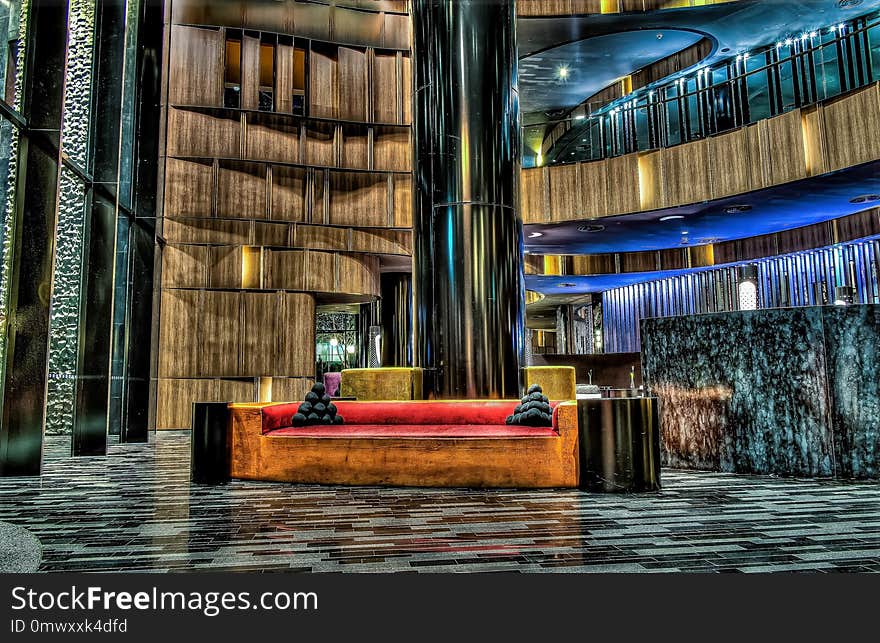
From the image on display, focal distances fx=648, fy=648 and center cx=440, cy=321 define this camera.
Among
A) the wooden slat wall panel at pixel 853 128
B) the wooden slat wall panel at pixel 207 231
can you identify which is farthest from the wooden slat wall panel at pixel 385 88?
the wooden slat wall panel at pixel 853 128

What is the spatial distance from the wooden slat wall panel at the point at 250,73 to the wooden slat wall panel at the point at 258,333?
11.9 ft

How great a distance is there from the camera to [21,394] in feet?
18.9

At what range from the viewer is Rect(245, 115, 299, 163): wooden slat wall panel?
12211 mm

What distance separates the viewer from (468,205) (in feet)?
21.6

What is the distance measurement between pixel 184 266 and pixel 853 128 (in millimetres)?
10816

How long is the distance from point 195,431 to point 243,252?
7428 millimetres

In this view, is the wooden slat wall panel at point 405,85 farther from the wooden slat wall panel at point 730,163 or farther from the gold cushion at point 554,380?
the gold cushion at point 554,380

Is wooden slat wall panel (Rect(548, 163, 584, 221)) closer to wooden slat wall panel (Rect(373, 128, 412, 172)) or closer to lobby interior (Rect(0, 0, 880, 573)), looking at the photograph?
lobby interior (Rect(0, 0, 880, 573))

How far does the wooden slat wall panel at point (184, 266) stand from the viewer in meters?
11.6

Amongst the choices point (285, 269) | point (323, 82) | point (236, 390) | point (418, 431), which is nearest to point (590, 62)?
point (323, 82)

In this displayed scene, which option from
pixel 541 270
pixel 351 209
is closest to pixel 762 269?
pixel 541 270

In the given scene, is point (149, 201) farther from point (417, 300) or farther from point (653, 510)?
point (653, 510)

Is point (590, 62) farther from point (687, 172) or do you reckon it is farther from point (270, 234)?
point (270, 234)

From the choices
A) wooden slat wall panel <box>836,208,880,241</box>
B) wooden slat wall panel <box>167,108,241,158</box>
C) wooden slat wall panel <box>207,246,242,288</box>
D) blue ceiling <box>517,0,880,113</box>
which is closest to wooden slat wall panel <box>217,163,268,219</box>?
wooden slat wall panel <box>167,108,241,158</box>
